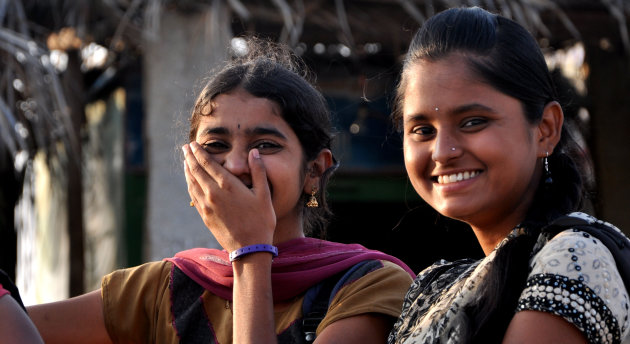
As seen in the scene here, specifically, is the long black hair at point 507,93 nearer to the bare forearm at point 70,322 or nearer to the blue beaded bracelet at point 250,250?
the blue beaded bracelet at point 250,250

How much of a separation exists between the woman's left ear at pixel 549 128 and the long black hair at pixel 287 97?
0.81m

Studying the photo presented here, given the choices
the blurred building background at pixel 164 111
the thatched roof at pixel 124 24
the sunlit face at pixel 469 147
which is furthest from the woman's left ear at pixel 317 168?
the thatched roof at pixel 124 24

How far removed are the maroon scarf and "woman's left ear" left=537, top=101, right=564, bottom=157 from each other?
699 millimetres

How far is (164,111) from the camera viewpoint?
5750 millimetres

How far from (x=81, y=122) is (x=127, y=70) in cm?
61

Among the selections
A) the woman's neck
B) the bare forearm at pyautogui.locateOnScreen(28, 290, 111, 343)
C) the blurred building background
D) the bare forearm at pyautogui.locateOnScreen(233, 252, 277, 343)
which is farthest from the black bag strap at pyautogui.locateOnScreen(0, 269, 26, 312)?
the blurred building background

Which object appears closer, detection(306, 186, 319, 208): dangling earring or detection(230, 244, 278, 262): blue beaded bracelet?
detection(230, 244, 278, 262): blue beaded bracelet

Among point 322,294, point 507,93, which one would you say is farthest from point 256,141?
point 507,93

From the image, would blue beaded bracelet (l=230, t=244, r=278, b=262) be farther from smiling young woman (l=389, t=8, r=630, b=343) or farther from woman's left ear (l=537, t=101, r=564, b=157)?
woman's left ear (l=537, t=101, r=564, b=157)

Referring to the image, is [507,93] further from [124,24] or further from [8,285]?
[124,24]

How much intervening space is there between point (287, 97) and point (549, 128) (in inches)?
33.6

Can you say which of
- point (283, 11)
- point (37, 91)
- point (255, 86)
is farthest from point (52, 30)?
point (255, 86)

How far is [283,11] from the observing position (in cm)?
523

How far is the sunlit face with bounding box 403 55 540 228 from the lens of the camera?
6.49 feet
